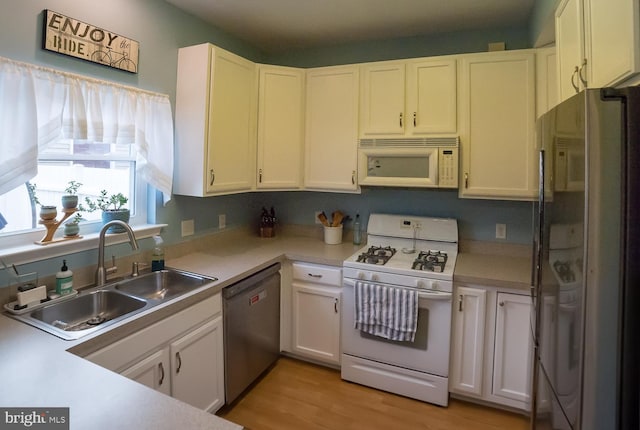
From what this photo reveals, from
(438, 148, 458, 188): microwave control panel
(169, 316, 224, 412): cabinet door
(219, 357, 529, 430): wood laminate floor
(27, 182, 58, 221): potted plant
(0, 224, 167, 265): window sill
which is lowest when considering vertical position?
(219, 357, 529, 430): wood laminate floor

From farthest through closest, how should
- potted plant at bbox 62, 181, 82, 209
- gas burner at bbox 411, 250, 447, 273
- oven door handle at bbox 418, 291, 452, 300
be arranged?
gas burner at bbox 411, 250, 447, 273 → oven door handle at bbox 418, 291, 452, 300 → potted plant at bbox 62, 181, 82, 209

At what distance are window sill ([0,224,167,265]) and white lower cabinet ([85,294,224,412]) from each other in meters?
0.65

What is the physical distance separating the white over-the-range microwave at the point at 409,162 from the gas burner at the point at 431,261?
0.50m

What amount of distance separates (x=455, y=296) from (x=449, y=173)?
2.63 feet

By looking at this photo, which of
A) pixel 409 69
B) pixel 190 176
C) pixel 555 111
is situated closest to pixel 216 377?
pixel 190 176

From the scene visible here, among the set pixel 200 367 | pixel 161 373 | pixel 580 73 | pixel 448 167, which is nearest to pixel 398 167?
pixel 448 167

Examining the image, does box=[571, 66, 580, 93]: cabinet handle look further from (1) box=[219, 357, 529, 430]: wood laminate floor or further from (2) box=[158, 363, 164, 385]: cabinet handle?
(2) box=[158, 363, 164, 385]: cabinet handle

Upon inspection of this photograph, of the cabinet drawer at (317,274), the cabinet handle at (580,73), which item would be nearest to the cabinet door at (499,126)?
the cabinet handle at (580,73)

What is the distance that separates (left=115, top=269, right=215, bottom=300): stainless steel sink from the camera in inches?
84.1

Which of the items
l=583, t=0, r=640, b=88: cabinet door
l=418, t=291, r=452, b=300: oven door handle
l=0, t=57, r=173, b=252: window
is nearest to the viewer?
l=583, t=0, r=640, b=88: cabinet door

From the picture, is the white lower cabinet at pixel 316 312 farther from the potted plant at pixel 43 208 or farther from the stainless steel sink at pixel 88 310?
the potted plant at pixel 43 208

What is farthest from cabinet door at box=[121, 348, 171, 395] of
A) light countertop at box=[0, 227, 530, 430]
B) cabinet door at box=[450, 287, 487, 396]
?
cabinet door at box=[450, 287, 487, 396]

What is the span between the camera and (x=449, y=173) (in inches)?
98.3

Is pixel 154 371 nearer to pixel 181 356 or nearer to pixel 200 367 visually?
pixel 181 356
